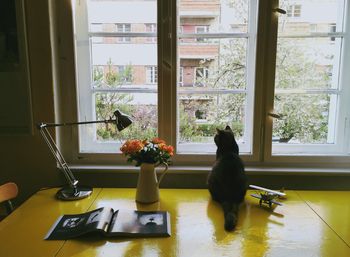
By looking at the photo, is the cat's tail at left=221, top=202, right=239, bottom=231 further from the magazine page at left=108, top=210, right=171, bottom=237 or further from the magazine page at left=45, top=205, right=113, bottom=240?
the magazine page at left=45, top=205, right=113, bottom=240

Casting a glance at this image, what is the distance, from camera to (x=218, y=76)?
5.90 ft

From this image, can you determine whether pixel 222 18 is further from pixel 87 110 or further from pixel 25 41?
pixel 25 41

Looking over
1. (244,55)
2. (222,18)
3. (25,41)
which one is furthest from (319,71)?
(25,41)

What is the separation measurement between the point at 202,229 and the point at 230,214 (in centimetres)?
14

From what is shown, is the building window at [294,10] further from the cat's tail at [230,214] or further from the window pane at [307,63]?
the cat's tail at [230,214]

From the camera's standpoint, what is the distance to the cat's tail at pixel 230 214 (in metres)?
1.21

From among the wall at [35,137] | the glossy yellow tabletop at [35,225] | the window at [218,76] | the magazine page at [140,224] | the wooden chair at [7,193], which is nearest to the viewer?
the glossy yellow tabletop at [35,225]

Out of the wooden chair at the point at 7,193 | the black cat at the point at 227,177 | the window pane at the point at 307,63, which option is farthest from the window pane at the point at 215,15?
the wooden chair at the point at 7,193

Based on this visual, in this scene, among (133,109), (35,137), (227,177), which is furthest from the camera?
(133,109)

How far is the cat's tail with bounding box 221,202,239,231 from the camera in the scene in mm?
1207

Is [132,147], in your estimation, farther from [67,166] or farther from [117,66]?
[117,66]

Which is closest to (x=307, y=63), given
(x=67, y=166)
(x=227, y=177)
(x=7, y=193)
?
(x=227, y=177)

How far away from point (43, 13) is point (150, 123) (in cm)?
82

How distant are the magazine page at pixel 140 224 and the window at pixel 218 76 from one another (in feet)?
1.82
